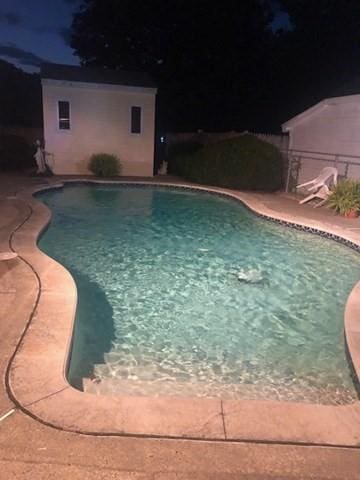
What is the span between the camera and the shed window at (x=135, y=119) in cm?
1636

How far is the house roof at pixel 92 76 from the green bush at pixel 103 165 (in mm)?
2692

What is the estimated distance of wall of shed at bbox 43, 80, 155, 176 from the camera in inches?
612

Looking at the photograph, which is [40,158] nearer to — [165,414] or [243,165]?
[243,165]

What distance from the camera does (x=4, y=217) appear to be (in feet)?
29.1

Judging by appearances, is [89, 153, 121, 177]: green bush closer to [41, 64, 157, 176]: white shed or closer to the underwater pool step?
[41, 64, 157, 176]: white shed

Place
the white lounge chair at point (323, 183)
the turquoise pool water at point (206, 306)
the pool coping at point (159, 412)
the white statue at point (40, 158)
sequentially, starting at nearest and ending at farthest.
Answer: the pool coping at point (159, 412), the turquoise pool water at point (206, 306), the white lounge chair at point (323, 183), the white statue at point (40, 158)

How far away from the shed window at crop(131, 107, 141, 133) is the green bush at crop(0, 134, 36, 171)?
4510mm

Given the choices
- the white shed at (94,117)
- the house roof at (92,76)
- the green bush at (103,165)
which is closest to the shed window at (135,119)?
the white shed at (94,117)

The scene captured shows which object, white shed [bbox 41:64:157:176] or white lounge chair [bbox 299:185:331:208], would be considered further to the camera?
white shed [bbox 41:64:157:176]

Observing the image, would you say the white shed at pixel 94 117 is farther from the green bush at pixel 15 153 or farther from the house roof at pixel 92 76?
the green bush at pixel 15 153

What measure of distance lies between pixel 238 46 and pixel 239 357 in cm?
2266

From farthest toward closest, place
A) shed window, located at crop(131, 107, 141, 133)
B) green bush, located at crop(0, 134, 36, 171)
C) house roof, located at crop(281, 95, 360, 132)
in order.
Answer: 1. green bush, located at crop(0, 134, 36, 171)
2. shed window, located at crop(131, 107, 141, 133)
3. house roof, located at crop(281, 95, 360, 132)

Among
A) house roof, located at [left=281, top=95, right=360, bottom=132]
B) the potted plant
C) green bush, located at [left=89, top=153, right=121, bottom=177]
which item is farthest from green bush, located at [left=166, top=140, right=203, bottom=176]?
the potted plant

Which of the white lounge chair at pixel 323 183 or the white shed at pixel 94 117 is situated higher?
the white shed at pixel 94 117
